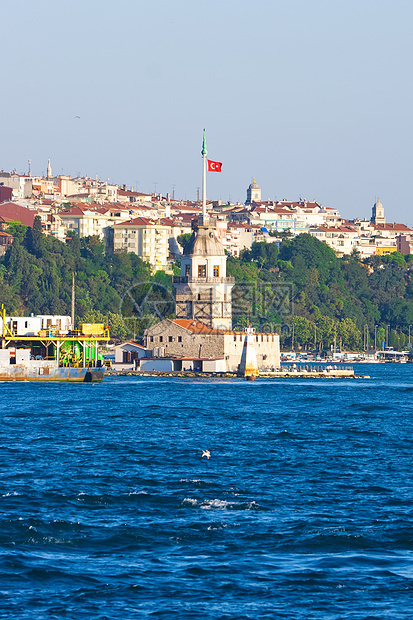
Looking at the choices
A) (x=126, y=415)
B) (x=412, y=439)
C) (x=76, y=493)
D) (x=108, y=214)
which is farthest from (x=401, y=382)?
(x=108, y=214)

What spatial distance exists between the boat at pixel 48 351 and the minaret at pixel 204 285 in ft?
50.8

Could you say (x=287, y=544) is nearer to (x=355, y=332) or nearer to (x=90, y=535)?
(x=90, y=535)

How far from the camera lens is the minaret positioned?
306 ft

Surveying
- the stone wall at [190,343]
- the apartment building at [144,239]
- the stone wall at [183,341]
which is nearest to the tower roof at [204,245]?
the stone wall at [190,343]

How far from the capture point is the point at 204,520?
23.2m

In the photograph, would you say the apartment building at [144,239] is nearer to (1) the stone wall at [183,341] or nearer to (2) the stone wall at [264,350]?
(2) the stone wall at [264,350]

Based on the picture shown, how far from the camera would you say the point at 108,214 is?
177 metres

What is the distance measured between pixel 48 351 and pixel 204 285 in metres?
20.7

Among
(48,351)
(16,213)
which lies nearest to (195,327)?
(48,351)

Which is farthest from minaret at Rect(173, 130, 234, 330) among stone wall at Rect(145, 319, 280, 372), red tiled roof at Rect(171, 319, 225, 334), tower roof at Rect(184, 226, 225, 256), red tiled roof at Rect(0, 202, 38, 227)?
red tiled roof at Rect(0, 202, 38, 227)

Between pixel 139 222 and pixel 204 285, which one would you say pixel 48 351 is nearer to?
pixel 204 285

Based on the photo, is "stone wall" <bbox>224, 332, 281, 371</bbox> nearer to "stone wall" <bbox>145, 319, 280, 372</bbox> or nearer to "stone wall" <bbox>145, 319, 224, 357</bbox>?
"stone wall" <bbox>145, 319, 280, 372</bbox>

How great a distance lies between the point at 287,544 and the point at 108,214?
157570 mm

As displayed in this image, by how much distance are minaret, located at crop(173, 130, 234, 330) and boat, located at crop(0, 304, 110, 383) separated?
50.8ft
